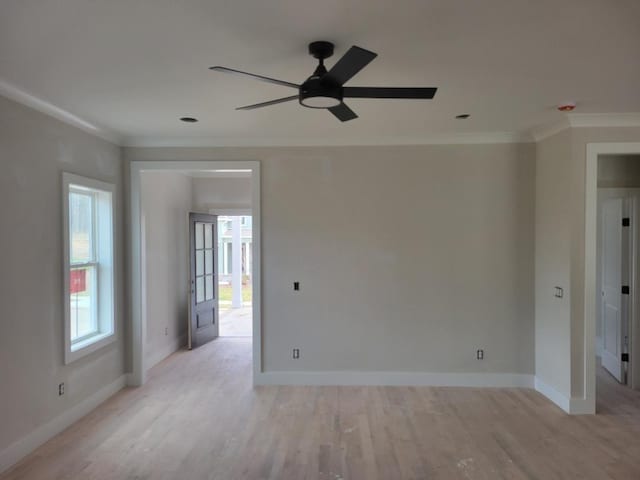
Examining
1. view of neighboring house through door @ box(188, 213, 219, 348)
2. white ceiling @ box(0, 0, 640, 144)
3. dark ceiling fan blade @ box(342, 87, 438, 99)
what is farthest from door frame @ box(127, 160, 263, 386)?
dark ceiling fan blade @ box(342, 87, 438, 99)

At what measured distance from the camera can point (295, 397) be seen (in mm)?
4039

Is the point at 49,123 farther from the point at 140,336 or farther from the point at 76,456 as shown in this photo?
the point at 76,456

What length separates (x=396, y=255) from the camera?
4.36m

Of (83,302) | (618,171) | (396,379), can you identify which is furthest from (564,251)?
(83,302)

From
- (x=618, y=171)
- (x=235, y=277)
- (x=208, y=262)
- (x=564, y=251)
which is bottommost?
(x=235, y=277)

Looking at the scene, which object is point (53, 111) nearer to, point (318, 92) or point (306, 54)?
point (306, 54)

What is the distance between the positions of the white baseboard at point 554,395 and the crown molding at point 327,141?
2560mm

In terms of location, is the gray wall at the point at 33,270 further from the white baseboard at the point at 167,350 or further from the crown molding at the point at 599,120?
the crown molding at the point at 599,120

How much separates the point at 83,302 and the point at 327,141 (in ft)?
9.80

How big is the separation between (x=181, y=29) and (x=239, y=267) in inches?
308

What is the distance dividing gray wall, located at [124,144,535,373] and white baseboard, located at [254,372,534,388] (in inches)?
3.0

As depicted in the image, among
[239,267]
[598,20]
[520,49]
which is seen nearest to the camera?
[598,20]

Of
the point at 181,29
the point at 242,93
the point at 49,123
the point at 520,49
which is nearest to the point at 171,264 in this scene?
the point at 49,123

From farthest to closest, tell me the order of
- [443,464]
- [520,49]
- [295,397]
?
[295,397] < [443,464] < [520,49]
